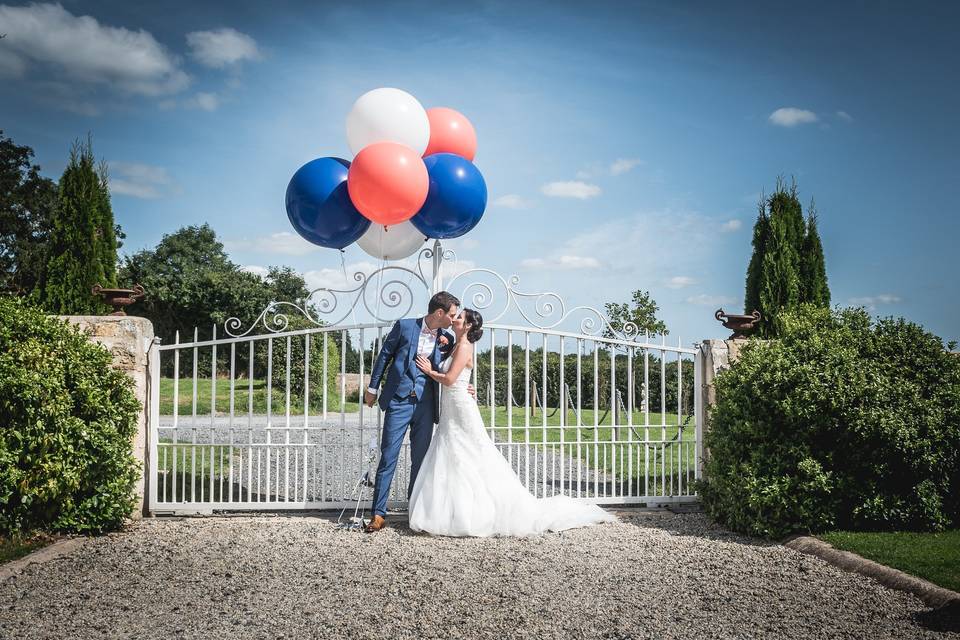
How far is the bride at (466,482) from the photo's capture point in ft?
18.3

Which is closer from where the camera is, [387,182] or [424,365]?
[387,182]

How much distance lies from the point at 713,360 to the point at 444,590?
380cm

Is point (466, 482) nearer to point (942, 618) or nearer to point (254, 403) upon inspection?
point (942, 618)

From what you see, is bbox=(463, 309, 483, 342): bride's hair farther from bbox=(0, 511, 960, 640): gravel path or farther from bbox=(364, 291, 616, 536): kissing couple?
bbox=(0, 511, 960, 640): gravel path

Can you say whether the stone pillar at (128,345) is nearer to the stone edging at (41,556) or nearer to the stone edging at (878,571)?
the stone edging at (41,556)

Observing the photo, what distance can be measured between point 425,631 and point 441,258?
11.9 feet

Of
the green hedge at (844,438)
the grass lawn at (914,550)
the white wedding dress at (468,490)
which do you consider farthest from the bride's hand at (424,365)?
the grass lawn at (914,550)

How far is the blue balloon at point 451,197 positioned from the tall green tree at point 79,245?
5.08 metres

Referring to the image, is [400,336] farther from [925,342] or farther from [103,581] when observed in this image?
[925,342]

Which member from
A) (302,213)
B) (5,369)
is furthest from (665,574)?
(5,369)

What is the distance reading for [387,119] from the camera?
572 cm

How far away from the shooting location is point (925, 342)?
5.99m

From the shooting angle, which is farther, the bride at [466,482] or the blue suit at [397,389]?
the blue suit at [397,389]

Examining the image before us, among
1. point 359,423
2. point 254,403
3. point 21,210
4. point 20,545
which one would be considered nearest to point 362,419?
point 359,423
